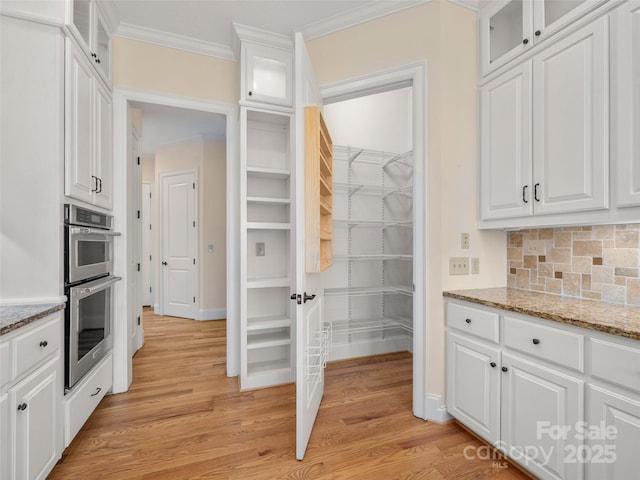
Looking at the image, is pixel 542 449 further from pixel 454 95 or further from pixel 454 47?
pixel 454 47

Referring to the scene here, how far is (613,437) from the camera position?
1162mm

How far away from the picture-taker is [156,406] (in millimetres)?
2240

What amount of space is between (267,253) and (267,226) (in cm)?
33

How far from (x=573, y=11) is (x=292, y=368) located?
9.86 ft

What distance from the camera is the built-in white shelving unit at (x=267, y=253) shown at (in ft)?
8.32

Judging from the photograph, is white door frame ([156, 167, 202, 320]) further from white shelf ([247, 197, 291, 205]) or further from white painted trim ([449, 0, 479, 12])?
white painted trim ([449, 0, 479, 12])

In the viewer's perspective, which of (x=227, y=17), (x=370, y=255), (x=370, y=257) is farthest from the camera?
(x=370, y=255)

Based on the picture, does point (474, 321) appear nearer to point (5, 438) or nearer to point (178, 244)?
point (5, 438)

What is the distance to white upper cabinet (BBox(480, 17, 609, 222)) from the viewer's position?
1459 mm

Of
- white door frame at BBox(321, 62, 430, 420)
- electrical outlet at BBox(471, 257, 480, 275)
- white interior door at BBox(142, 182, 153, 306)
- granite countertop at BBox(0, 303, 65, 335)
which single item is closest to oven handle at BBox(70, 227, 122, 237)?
granite countertop at BBox(0, 303, 65, 335)

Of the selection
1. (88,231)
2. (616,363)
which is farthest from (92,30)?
(616,363)

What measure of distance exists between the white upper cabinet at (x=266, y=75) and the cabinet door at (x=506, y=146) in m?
1.55

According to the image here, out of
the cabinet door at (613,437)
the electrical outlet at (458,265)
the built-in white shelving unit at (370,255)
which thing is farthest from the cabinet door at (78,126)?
the cabinet door at (613,437)

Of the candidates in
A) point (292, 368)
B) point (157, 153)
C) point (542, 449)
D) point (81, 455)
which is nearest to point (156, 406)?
point (81, 455)
